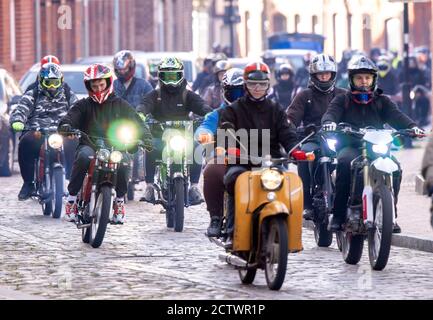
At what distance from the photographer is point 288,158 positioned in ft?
40.8

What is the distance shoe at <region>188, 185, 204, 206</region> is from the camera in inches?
706

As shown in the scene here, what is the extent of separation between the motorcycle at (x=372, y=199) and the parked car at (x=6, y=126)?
10.9 m

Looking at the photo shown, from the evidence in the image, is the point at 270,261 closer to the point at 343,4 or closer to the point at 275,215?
the point at 275,215

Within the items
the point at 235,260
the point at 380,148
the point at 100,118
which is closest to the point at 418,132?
the point at 380,148

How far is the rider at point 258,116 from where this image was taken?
1289 cm

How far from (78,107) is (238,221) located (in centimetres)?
403

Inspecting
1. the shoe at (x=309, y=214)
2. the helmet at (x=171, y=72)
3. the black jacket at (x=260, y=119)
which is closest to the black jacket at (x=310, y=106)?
the shoe at (x=309, y=214)

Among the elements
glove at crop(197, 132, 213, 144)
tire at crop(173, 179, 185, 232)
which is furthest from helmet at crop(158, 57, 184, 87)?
glove at crop(197, 132, 213, 144)

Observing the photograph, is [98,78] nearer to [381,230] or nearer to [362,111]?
[362,111]

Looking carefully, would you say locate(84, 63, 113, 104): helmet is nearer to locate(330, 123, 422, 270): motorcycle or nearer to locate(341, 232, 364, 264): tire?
locate(330, 123, 422, 270): motorcycle

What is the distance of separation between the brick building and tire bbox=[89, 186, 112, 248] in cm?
2693

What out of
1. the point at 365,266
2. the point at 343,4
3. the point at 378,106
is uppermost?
the point at 343,4

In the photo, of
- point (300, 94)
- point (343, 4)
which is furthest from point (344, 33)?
point (300, 94)

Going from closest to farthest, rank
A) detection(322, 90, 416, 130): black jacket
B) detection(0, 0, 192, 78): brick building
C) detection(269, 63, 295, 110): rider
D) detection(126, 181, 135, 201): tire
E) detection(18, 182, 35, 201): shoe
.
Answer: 1. detection(322, 90, 416, 130): black jacket
2. detection(18, 182, 35, 201): shoe
3. detection(126, 181, 135, 201): tire
4. detection(269, 63, 295, 110): rider
5. detection(0, 0, 192, 78): brick building
